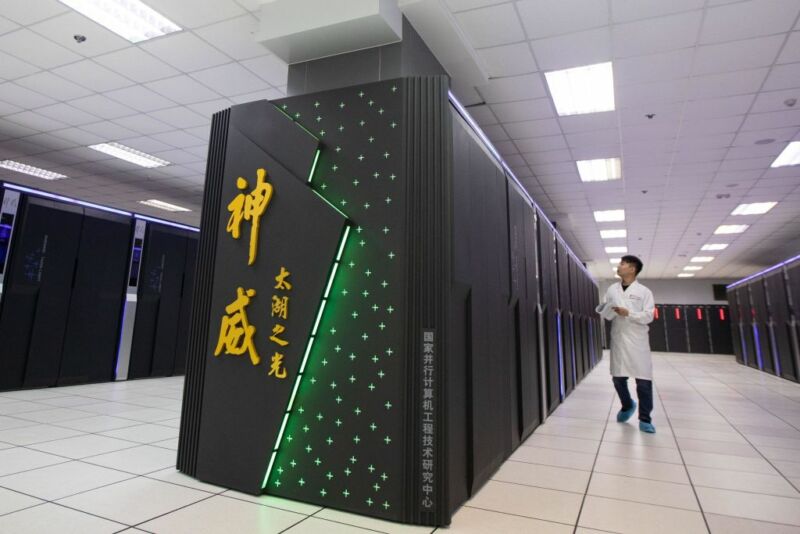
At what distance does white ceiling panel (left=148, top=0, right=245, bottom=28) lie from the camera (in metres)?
3.40

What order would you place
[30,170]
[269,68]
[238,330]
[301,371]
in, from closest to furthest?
[301,371], [238,330], [269,68], [30,170]

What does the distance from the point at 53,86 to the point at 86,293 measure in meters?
2.62

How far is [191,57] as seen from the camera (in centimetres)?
415

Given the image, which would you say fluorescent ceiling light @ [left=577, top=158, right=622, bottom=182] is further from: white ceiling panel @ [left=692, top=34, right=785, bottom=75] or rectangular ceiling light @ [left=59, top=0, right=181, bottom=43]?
rectangular ceiling light @ [left=59, top=0, right=181, bottom=43]

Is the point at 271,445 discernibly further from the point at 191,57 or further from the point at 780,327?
the point at 780,327

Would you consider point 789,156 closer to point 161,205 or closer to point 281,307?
point 281,307

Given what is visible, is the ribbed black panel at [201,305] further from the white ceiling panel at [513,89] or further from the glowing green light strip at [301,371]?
the white ceiling panel at [513,89]

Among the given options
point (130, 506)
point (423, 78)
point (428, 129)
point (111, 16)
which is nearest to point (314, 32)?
point (423, 78)

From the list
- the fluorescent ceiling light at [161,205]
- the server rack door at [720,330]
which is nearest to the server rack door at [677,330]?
the server rack door at [720,330]

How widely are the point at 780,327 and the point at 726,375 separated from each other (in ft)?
4.41

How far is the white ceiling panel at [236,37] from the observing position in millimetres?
3632

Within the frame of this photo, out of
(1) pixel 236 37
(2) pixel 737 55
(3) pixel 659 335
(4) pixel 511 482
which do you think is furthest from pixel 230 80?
(3) pixel 659 335

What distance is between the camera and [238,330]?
2.45m

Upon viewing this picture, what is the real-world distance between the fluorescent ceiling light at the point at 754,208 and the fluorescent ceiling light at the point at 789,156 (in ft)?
7.14
